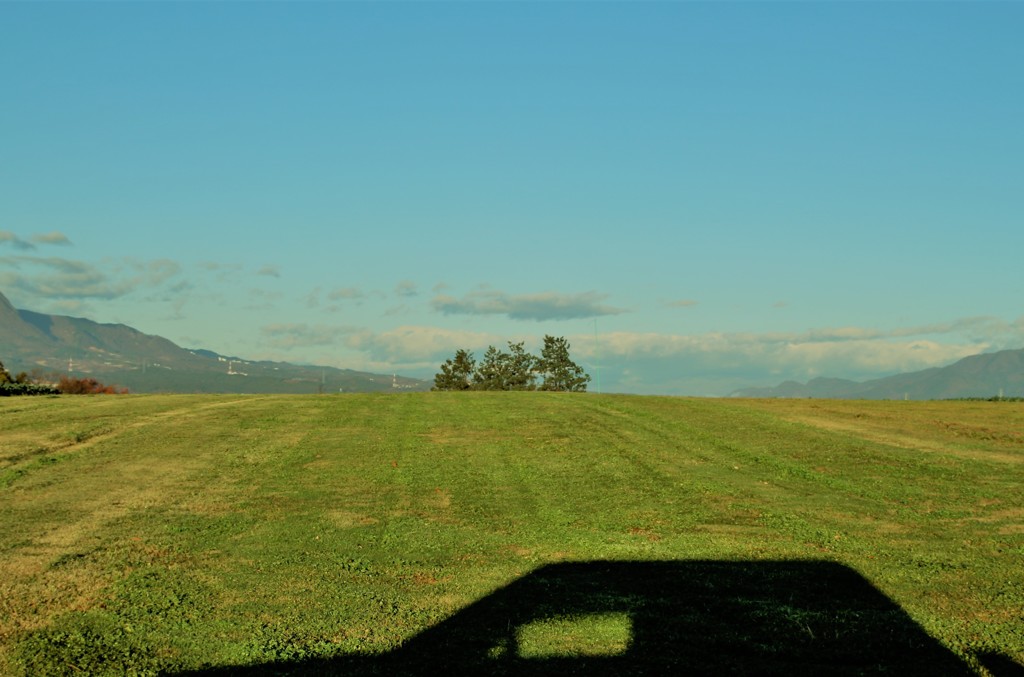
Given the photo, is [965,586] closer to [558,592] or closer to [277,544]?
[558,592]

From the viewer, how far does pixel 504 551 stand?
14695 mm

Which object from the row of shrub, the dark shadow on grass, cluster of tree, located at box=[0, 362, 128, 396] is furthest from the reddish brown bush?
the dark shadow on grass

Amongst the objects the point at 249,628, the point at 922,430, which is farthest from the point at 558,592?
the point at 922,430

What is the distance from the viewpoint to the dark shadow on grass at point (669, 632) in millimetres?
9250

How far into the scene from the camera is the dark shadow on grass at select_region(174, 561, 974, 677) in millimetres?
9250

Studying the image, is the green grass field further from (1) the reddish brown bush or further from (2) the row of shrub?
(1) the reddish brown bush

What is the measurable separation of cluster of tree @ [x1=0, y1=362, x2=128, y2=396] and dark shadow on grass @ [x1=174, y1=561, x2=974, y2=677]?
4969 cm

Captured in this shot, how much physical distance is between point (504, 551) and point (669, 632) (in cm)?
482

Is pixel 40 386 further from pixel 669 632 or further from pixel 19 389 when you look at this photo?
pixel 669 632

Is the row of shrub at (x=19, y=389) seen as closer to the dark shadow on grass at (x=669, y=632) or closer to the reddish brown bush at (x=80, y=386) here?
the reddish brown bush at (x=80, y=386)

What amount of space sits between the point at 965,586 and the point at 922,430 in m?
23.0

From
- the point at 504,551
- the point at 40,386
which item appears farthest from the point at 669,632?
the point at 40,386

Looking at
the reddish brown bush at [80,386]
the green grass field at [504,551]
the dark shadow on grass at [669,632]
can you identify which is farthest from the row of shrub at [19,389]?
the dark shadow on grass at [669,632]

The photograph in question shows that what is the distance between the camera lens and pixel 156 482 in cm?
2083
